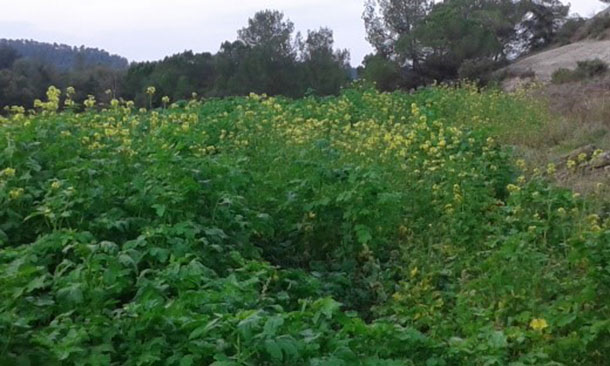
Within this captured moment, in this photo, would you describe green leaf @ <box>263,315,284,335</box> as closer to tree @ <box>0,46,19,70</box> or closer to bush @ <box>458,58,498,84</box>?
tree @ <box>0,46,19,70</box>

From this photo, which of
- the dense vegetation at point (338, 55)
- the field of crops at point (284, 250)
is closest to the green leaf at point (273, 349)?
the field of crops at point (284, 250)

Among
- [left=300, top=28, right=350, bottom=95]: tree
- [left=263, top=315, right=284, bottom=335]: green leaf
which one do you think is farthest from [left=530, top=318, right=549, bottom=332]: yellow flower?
[left=300, top=28, right=350, bottom=95]: tree

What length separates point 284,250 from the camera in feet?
19.1

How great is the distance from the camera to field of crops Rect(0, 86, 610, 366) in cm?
331

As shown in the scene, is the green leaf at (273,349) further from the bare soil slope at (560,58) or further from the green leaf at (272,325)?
the bare soil slope at (560,58)

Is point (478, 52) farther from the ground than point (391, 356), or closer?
farther from the ground

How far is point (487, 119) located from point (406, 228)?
4850 mm

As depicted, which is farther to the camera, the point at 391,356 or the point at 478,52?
the point at 478,52

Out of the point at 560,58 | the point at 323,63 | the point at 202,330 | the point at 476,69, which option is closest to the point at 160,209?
the point at 202,330

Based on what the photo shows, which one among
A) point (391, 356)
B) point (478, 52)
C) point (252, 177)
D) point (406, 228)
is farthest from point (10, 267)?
point (478, 52)

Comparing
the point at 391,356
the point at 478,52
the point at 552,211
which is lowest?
the point at 391,356

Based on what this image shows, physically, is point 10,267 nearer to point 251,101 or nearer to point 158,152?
point 158,152

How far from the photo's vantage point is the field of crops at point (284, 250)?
130 inches

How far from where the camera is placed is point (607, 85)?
1498 cm
